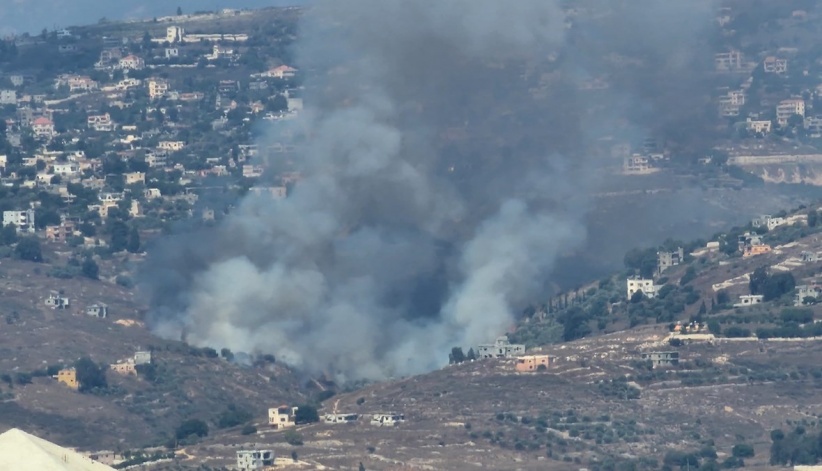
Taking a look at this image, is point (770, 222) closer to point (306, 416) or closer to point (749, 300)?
point (749, 300)

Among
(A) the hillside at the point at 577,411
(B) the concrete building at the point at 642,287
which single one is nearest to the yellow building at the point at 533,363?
(A) the hillside at the point at 577,411

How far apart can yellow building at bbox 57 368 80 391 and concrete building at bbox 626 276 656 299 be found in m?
18.1

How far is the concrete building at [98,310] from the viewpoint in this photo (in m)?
108

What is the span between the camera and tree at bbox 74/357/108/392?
98125mm

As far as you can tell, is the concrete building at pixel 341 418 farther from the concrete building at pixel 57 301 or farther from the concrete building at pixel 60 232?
the concrete building at pixel 60 232

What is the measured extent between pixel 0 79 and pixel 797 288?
7414 cm

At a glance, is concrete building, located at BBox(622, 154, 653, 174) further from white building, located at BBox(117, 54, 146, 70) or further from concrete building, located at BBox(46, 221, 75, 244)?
white building, located at BBox(117, 54, 146, 70)

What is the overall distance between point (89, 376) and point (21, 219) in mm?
26018

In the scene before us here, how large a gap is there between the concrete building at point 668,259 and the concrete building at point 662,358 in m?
13.6

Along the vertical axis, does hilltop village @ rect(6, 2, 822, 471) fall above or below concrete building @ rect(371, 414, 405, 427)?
above

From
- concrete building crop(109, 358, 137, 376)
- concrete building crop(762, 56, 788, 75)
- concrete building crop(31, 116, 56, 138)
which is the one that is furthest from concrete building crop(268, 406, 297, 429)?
concrete building crop(31, 116, 56, 138)

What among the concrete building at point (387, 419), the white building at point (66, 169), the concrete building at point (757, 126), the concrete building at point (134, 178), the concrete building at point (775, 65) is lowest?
the concrete building at point (387, 419)

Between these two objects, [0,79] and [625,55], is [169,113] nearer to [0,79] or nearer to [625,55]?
[0,79]

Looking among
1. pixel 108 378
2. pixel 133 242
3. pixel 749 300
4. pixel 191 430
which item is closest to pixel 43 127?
pixel 133 242
